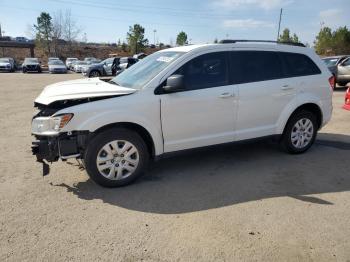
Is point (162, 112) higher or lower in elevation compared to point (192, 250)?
higher

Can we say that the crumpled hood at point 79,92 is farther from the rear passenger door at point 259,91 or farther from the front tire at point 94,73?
the front tire at point 94,73

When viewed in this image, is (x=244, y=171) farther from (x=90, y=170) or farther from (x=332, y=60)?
(x=332, y=60)

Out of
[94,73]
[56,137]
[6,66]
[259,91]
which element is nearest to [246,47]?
[259,91]

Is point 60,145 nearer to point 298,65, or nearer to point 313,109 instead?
point 298,65

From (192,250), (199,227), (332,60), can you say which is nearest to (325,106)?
(199,227)

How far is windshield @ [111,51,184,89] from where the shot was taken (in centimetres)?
489

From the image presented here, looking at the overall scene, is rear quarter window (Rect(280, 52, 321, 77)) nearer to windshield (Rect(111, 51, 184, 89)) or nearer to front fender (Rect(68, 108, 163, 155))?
windshield (Rect(111, 51, 184, 89))

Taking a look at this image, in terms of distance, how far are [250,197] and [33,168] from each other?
→ 328 cm

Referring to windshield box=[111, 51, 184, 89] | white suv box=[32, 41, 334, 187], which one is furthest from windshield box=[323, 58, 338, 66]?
windshield box=[111, 51, 184, 89]

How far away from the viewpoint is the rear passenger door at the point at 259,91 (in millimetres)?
5293

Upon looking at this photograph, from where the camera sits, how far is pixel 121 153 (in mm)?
4594

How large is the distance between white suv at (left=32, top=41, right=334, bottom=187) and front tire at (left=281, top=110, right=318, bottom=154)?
0.02 metres

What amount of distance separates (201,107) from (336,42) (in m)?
53.1

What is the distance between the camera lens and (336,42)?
167 feet
